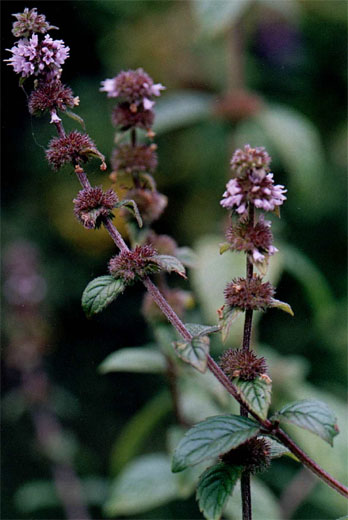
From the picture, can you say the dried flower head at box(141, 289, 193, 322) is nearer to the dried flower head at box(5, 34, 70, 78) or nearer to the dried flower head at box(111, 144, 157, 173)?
the dried flower head at box(111, 144, 157, 173)

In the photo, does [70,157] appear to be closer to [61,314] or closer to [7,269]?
[7,269]

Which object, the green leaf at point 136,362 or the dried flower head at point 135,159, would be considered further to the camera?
the green leaf at point 136,362

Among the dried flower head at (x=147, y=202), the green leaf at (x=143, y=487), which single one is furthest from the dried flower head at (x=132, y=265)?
the green leaf at (x=143, y=487)

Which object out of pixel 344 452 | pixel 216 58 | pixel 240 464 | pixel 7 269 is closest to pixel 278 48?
pixel 216 58

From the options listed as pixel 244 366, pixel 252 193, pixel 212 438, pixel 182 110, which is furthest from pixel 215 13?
pixel 212 438

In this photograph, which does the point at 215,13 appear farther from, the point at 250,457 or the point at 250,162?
the point at 250,457

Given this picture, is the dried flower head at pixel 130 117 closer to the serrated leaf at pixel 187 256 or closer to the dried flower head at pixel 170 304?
the serrated leaf at pixel 187 256

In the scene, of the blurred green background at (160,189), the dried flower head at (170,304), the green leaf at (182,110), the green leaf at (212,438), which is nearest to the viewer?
the green leaf at (212,438)
